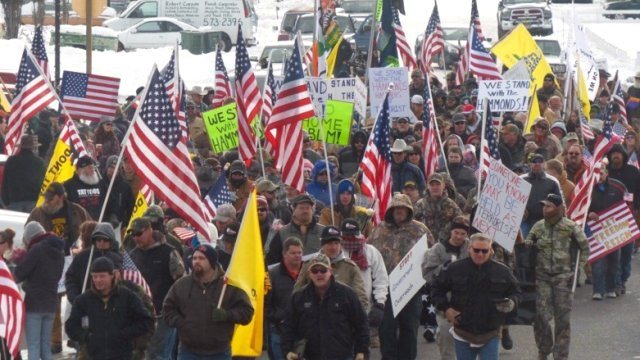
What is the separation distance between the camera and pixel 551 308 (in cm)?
1482

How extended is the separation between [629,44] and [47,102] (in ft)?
118

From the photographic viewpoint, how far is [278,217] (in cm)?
1653

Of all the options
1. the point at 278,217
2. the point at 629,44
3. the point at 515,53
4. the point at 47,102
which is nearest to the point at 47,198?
the point at 278,217

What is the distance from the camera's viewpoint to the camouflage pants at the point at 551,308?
14.7m

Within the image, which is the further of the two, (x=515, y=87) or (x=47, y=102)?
(x=515, y=87)

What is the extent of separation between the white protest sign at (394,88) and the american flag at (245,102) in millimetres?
2905

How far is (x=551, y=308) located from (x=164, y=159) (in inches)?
137

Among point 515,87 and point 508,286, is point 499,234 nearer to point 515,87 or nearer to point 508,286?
point 508,286

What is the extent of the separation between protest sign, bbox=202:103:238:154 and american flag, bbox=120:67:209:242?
6055 millimetres

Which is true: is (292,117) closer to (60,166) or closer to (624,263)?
(60,166)

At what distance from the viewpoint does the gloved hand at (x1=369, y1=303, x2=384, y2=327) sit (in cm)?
1315

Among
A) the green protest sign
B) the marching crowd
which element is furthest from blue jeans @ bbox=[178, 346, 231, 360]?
the green protest sign

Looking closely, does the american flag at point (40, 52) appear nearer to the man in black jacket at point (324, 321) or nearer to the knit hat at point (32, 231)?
the knit hat at point (32, 231)

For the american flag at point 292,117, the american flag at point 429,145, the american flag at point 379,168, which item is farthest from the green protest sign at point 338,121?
the american flag at point 379,168
